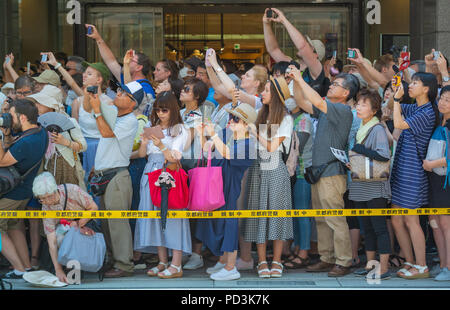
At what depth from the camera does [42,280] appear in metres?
5.76

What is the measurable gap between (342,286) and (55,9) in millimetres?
9653

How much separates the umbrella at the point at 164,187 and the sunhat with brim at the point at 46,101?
1.32 m

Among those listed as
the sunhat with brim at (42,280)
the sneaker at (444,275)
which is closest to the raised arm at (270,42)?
the sneaker at (444,275)

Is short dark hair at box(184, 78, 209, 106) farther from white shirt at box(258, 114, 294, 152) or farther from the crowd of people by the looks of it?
white shirt at box(258, 114, 294, 152)

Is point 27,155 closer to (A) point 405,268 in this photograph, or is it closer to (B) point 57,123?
(B) point 57,123

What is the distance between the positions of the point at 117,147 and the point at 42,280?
141cm

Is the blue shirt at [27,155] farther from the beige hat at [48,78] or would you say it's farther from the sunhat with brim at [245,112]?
the sunhat with brim at [245,112]

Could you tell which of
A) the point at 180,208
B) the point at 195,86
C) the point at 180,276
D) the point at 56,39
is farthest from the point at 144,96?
the point at 56,39

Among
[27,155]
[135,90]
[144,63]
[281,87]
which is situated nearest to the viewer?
[27,155]

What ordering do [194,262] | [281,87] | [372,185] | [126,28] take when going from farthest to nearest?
1. [126,28]
2. [194,262]
3. [372,185]
4. [281,87]

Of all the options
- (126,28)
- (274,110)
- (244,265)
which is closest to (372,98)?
(274,110)

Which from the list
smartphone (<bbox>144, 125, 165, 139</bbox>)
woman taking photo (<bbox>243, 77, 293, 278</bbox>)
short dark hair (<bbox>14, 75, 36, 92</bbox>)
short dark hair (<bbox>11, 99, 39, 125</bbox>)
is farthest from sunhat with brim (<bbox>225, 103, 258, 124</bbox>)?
short dark hair (<bbox>14, 75, 36, 92</bbox>)

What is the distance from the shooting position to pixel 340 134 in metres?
5.97

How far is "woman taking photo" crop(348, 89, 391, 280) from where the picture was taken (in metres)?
5.86
